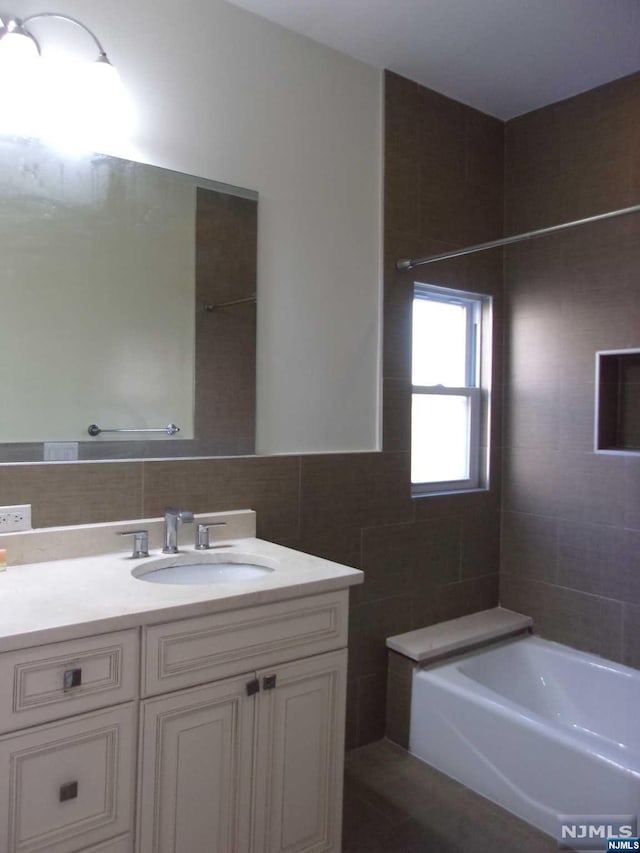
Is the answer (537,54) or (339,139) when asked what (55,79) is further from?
(537,54)

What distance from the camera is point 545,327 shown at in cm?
290

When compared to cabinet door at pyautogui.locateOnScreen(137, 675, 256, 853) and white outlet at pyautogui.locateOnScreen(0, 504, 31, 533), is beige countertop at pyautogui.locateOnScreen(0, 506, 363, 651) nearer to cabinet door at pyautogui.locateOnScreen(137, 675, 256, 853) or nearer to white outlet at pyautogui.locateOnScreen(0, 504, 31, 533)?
white outlet at pyautogui.locateOnScreen(0, 504, 31, 533)

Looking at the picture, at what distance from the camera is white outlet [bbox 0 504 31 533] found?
172cm

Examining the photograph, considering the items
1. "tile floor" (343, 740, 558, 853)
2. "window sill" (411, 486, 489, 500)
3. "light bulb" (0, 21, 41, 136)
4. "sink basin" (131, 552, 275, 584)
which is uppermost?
"light bulb" (0, 21, 41, 136)

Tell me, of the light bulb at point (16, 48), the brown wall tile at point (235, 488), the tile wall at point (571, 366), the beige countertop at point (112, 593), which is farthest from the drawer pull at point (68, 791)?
the tile wall at point (571, 366)

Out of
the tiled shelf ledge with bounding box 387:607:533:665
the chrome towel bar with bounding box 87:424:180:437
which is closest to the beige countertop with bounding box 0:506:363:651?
the chrome towel bar with bounding box 87:424:180:437

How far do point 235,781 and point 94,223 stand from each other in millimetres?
1558

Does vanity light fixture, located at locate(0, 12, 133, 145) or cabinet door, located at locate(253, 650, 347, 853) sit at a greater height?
vanity light fixture, located at locate(0, 12, 133, 145)

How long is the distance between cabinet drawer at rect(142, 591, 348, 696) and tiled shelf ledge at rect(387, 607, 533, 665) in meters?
0.89

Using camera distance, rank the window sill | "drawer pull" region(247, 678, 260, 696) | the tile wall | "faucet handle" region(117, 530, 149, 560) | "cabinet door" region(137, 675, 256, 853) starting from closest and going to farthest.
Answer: "cabinet door" region(137, 675, 256, 853) < "drawer pull" region(247, 678, 260, 696) < "faucet handle" region(117, 530, 149, 560) < the tile wall < the window sill

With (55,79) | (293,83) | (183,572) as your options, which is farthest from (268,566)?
(293,83)

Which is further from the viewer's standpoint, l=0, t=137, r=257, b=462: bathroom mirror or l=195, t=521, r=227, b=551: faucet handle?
l=195, t=521, r=227, b=551: faucet handle

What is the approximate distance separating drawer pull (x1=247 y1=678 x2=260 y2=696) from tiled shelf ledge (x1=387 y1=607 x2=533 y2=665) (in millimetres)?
1074

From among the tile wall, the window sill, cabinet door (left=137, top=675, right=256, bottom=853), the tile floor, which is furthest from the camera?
the window sill
